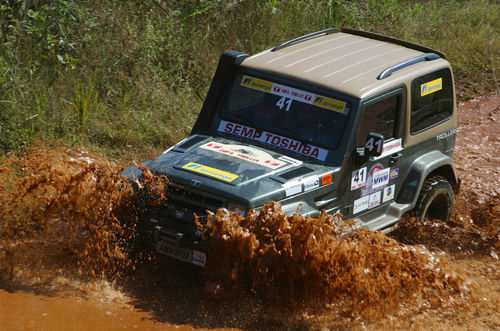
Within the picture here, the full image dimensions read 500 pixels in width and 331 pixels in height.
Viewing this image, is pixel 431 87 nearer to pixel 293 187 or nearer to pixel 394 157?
pixel 394 157

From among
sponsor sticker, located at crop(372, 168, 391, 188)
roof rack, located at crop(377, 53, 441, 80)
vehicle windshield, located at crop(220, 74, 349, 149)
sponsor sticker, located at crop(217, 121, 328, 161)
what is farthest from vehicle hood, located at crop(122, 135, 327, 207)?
roof rack, located at crop(377, 53, 441, 80)

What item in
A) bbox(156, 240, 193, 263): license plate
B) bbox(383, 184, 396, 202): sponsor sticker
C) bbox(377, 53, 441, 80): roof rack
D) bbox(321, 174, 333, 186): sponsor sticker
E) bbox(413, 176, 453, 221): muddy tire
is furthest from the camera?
bbox(413, 176, 453, 221): muddy tire

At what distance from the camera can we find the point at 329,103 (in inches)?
213

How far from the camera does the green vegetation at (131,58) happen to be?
7.59m

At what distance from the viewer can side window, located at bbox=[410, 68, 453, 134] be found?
5.94 metres

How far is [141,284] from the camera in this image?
514 centimetres

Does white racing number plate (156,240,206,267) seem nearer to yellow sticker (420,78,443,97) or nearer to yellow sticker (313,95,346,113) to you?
yellow sticker (313,95,346,113)

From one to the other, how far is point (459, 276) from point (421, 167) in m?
1.06

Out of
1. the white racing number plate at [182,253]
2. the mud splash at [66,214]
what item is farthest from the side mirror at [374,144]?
the mud splash at [66,214]

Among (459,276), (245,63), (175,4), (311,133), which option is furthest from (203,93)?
(459,276)

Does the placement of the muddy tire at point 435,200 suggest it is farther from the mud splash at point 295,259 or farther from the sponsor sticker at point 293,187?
the sponsor sticker at point 293,187

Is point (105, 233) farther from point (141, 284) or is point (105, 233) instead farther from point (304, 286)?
point (304, 286)

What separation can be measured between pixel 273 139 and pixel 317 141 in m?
0.38

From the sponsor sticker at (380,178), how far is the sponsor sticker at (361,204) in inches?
5.4
